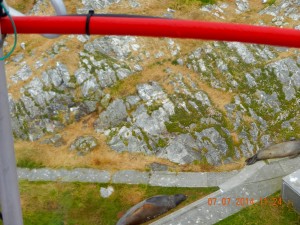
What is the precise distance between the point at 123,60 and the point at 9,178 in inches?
760

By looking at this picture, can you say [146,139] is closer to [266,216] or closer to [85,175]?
[85,175]

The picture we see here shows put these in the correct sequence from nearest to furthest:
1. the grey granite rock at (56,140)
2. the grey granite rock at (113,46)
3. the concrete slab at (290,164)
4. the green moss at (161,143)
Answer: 1. the concrete slab at (290,164)
2. the green moss at (161,143)
3. the grey granite rock at (56,140)
4. the grey granite rock at (113,46)

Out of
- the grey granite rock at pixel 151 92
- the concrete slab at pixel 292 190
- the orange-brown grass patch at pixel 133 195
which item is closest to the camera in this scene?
the concrete slab at pixel 292 190

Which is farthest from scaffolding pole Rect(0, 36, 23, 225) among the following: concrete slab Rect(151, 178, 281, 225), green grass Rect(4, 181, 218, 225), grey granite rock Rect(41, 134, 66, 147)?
grey granite rock Rect(41, 134, 66, 147)

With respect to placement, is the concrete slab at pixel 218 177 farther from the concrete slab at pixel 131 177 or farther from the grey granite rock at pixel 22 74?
the grey granite rock at pixel 22 74

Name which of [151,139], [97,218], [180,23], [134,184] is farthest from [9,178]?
[151,139]

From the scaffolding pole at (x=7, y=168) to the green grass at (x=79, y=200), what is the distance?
1099 centimetres

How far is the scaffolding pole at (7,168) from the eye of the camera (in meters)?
7.26

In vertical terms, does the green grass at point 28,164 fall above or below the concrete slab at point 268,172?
above

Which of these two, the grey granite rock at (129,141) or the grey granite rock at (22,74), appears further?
the grey granite rock at (22,74)

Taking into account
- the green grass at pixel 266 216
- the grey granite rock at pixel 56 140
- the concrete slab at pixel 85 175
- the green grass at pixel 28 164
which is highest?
the grey granite rock at pixel 56 140

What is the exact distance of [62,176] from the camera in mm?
21141

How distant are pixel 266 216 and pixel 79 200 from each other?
913cm
